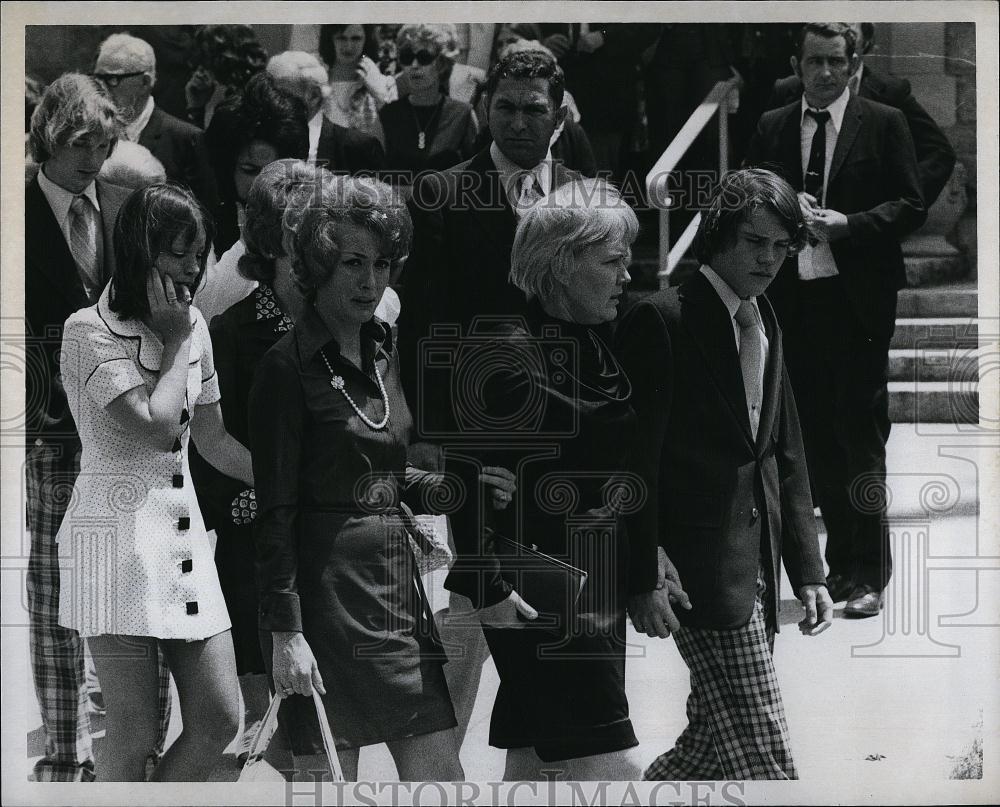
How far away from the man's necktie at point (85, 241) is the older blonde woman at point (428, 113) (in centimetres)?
118

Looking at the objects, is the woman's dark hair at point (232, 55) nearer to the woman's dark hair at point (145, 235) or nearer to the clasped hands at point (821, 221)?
the woman's dark hair at point (145, 235)

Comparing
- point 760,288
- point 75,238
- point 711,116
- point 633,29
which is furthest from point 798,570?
point 75,238

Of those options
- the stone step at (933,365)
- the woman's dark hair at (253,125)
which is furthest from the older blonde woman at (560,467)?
the stone step at (933,365)

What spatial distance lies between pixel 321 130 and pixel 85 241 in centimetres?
101

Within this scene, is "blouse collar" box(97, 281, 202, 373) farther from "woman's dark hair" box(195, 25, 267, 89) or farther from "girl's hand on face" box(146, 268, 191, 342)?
"woman's dark hair" box(195, 25, 267, 89)

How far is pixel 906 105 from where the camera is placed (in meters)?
5.96

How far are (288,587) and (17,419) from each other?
130cm

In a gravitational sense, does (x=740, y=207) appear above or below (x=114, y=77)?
below

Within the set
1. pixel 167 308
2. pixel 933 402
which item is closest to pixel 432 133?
pixel 167 308

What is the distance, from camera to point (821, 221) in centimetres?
592

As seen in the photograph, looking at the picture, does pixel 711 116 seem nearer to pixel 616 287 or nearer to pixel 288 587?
pixel 616 287

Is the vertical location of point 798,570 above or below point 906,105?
below

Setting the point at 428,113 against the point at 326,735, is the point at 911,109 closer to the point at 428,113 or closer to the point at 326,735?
the point at 428,113

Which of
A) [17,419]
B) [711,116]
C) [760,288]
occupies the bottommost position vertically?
[17,419]
